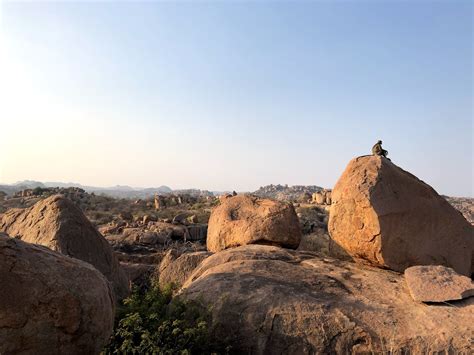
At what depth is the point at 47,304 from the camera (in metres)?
3.84

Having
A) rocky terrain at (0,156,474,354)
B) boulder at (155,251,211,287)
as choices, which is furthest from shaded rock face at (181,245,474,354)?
boulder at (155,251,211,287)

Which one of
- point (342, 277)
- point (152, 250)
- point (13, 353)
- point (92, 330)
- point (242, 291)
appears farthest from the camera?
point (152, 250)

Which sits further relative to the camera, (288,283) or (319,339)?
(288,283)

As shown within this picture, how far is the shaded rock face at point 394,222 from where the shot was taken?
7020 millimetres

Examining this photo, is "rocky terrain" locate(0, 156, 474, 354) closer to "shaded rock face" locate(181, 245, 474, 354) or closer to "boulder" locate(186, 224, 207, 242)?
"shaded rock face" locate(181, 245, 474, 354)

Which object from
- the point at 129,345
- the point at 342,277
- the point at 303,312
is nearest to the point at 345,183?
the point at 342,277

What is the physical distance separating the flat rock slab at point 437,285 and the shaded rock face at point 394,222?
795mm

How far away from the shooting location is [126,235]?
16188mm

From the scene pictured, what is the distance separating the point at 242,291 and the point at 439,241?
147 inches

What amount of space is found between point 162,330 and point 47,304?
5.09 feet

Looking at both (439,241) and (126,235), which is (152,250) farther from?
(439,241)

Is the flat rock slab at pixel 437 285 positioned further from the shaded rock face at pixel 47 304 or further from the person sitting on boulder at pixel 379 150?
the shaded rock face at pixel 47 304

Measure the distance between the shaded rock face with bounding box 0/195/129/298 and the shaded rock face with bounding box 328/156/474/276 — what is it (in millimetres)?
3991

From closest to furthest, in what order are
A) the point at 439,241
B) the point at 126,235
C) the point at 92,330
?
the point at 92,330
the point at 439,241
the point at 126,235
